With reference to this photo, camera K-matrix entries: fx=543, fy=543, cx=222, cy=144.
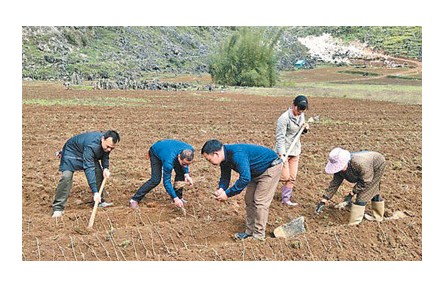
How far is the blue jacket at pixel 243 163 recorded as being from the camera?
16.2 ft

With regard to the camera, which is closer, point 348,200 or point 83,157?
point 83,157

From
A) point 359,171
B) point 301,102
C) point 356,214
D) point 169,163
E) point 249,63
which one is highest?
point 249,63

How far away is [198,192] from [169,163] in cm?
136

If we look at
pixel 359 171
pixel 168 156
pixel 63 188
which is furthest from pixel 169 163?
pixel 359 171

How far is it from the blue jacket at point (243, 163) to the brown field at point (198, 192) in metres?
0.64

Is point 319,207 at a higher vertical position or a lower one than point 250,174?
lower

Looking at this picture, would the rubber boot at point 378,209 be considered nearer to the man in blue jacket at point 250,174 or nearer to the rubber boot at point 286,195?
the rubber boot at point 286,195

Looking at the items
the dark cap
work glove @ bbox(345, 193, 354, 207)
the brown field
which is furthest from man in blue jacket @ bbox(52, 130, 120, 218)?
work glove @ bbox(345, 193, 354, 207)

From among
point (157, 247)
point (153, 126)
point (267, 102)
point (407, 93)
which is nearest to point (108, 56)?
point (267, 102)

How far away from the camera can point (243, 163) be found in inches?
195

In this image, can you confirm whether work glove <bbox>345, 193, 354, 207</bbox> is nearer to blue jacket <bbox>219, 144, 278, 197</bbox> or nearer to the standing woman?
the standing woman

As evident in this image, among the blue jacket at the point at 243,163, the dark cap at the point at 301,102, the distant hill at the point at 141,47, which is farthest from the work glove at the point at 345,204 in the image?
the distant hill at the point at 141,47

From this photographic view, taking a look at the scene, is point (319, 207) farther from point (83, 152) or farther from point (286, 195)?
point (83, 152)

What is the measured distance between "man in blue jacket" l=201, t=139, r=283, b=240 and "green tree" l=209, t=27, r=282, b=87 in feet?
50.2
